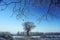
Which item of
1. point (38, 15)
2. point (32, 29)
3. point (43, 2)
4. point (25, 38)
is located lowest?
point (25, 38)

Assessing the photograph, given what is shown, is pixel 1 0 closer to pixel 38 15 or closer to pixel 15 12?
pixel 15 12

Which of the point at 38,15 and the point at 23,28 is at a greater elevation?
the point at 38,15

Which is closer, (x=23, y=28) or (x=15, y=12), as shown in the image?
(x=15, y=12)

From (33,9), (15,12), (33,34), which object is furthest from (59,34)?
(15,12)

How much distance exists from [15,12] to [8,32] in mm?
338

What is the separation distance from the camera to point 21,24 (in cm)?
194

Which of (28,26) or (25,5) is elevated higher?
(25,5)

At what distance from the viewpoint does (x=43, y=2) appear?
69.4 inches

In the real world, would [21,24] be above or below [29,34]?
above

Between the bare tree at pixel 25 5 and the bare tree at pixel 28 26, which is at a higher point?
the bare tree at pixel 25 5

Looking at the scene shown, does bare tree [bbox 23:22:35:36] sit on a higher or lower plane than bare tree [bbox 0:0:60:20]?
lower

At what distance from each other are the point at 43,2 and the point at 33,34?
0.47 metres

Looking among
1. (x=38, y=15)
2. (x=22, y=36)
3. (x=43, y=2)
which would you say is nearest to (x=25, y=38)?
(x=22, y=36)

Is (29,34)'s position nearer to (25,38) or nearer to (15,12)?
(25,38)
